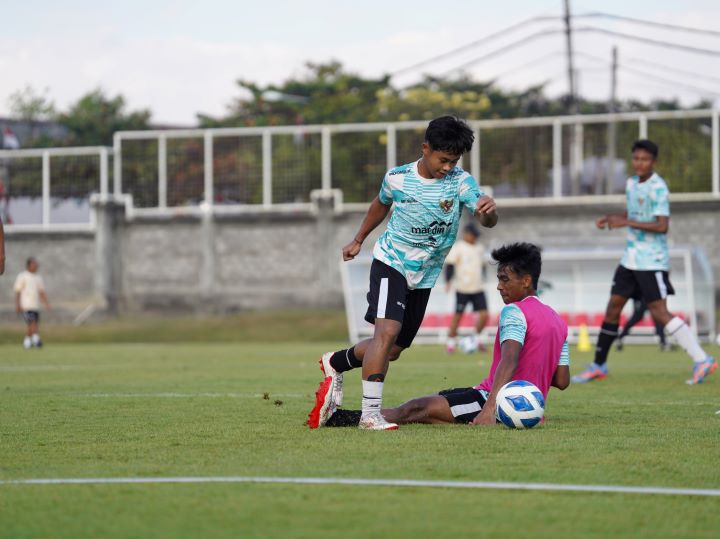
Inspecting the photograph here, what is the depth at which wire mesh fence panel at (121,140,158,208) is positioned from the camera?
40.1m

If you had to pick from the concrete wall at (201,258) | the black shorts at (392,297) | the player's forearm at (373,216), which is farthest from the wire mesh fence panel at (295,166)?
the black shorts at (392,297)

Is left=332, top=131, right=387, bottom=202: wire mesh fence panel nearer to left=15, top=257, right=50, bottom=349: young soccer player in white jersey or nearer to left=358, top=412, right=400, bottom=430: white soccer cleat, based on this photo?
left=15, top=257, right=50, bottom=349: young soccer player in white jersey

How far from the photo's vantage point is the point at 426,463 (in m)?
6.55

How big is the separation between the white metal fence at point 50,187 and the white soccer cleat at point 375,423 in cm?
3363

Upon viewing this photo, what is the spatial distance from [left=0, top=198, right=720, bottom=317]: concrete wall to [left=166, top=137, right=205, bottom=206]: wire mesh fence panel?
0.79 metres

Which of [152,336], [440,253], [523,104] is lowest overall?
[152,336]

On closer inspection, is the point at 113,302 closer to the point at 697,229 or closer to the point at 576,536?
the point at 697,229

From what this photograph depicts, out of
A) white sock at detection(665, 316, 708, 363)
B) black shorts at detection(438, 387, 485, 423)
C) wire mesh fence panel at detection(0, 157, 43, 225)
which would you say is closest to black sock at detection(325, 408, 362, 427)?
black shorts at detection(438, 387, 485, 423)

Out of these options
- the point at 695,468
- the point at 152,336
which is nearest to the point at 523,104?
the point at 152,336

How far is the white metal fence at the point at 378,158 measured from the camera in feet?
118

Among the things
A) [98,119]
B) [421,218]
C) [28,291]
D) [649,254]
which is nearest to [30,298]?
[28,291]

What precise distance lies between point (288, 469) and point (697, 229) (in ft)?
99.3

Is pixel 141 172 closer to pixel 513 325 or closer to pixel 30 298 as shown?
pixel 30 298

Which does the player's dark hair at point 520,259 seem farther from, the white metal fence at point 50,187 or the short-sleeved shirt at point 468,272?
the white metal fence at point 50,187
